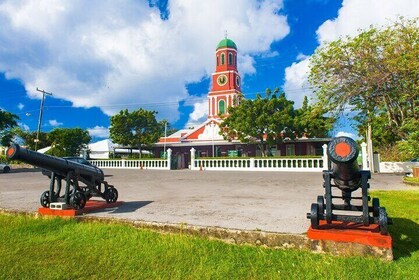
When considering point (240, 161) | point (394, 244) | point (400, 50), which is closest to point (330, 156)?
point (394, 244)

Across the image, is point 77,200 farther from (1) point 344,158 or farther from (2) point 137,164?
(2) point 137,164

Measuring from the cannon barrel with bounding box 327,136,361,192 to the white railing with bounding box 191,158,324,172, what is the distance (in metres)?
18.7

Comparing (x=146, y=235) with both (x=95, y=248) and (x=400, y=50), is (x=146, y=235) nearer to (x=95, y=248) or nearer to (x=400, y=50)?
(x=95, y=248)

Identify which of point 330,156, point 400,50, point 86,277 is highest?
point 400,50

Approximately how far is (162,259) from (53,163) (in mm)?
3177

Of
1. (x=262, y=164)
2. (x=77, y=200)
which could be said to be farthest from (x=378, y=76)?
(x=77, y=200)

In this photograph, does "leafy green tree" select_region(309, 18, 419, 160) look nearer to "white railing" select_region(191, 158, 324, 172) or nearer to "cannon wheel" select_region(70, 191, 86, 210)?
"white railing" select_region(191, 158, 324, 172)

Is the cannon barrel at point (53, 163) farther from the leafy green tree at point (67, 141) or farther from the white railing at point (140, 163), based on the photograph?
the leafy green tree at point (67, 141)

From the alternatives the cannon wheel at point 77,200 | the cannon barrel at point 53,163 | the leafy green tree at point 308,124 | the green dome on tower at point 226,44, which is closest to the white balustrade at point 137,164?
the leafy green tree at point 308,124

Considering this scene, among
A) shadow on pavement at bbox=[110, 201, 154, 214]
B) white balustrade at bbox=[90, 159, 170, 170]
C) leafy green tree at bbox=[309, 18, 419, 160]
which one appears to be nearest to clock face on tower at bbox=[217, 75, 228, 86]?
white balustrade at bbox=[90, 159, 170, 170]

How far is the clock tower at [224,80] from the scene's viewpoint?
46906 millimetres

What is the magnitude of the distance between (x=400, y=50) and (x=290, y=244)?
15.5 m

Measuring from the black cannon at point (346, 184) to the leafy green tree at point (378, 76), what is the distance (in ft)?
42.4

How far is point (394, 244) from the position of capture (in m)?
3.83
